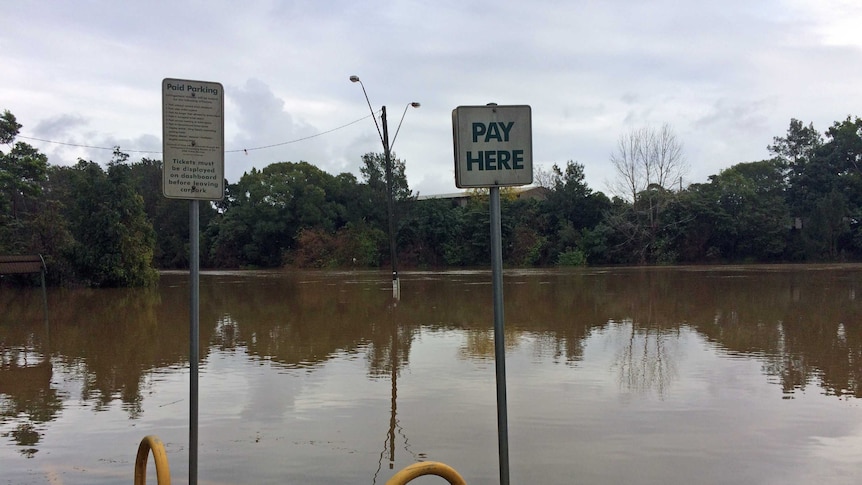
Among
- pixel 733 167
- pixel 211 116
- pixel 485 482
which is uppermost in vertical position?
pixel 733 167

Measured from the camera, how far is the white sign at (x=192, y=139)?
419 centimetres

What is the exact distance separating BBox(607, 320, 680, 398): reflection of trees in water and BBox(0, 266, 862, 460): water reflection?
30 millimetres

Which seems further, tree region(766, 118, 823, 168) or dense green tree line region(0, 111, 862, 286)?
tree region(766, 118, 823, 168)

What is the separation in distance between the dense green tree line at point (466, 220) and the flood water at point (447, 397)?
1753 centimetres

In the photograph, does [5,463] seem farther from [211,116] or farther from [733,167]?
[733,167]

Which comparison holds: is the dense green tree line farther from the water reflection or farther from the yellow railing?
the yellow railing

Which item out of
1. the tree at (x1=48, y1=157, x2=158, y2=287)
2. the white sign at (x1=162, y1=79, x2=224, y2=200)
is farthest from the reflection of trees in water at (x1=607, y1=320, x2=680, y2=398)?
the tree at (x1=48, y1=157, x2=158, y2=287)

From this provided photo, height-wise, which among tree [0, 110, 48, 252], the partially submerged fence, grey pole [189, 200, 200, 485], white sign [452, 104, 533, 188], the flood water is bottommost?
the flood water

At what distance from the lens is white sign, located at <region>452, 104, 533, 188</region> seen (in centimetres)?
406

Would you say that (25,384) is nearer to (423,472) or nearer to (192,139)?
(192,139)

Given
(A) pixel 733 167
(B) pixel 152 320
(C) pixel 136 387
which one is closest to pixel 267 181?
(A) pixel 733 167

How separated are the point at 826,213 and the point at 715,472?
53875 millimetres

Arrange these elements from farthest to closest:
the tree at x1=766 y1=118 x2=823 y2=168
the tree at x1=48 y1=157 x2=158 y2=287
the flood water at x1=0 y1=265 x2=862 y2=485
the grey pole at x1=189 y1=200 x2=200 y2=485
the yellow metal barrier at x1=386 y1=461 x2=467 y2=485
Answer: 1. the tree at x1=766 y1=118 x2=823 y2=168
2. the tree at x1=48 y1=157 x2=158 y2=287
3. the flood water at x1=0 y1=265 x2=862 y2=485
4. the grey pole at x1=189 y1=200 x2=200 y2=485
5. the yellow metal barrier at x1=386 y1=461 x2=467 y2=485

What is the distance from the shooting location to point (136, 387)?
33.1 feet
